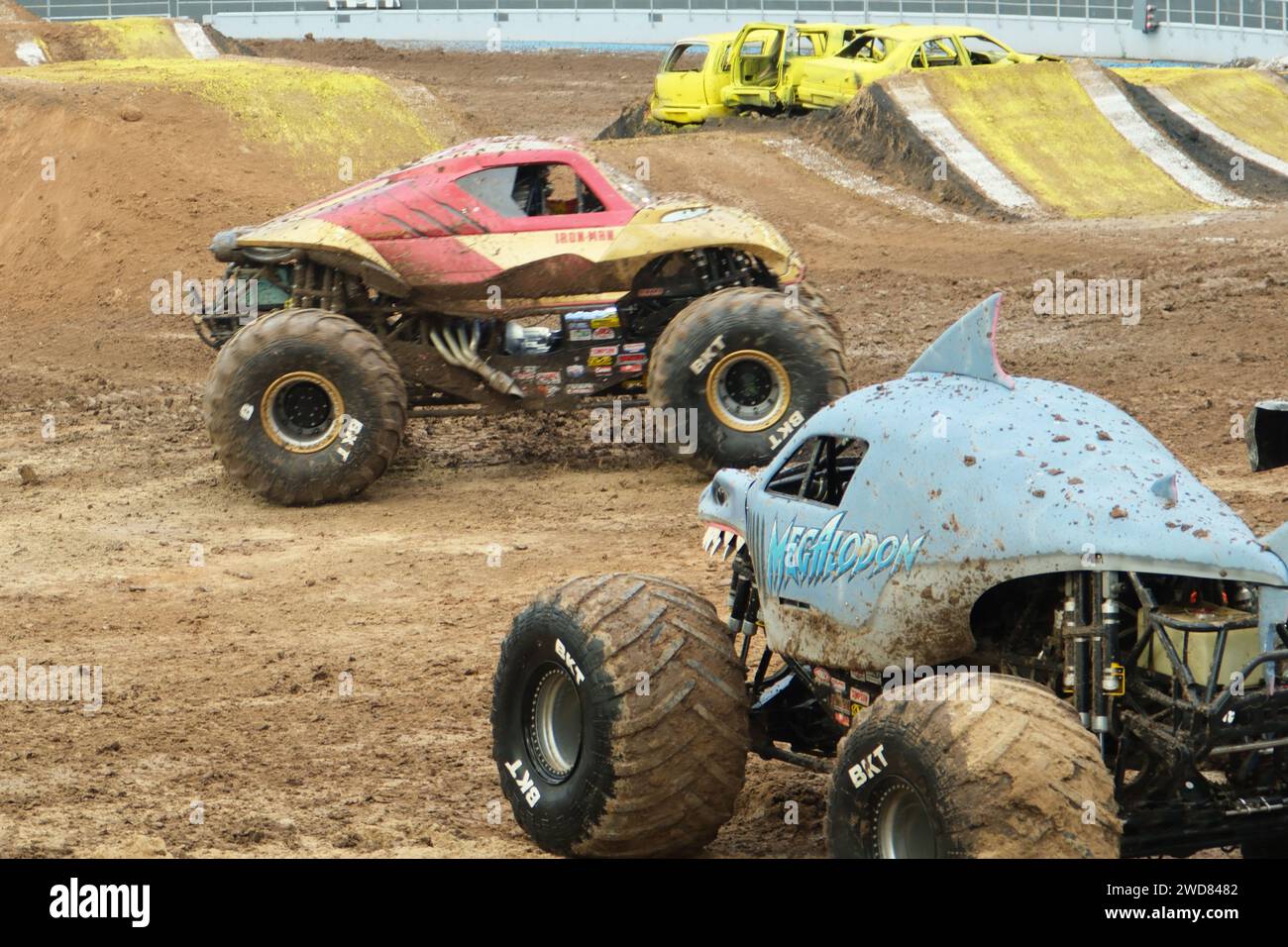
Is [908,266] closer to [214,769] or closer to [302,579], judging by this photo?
[302,579]

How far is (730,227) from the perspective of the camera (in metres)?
12.6

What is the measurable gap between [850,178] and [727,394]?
12055mm

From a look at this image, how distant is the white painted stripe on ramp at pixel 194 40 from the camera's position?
31.8 m

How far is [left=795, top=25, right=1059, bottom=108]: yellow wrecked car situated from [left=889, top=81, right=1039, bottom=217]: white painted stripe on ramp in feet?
3.03

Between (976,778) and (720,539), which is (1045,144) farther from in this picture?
(976,778)

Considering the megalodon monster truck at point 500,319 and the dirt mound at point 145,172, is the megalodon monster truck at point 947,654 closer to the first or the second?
the megalodon monster truck at point 500,319

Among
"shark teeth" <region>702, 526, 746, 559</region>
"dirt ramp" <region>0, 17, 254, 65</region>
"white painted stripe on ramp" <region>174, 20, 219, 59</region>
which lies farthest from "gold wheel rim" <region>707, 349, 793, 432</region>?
"white painted stripe on ramp" <region>174, 20, 219, 59</region>

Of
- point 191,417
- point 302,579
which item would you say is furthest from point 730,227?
point 191,417

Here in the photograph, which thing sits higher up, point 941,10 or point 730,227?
point 941,10

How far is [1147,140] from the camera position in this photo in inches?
Result: 991

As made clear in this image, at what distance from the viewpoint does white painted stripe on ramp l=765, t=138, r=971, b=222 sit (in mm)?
22672

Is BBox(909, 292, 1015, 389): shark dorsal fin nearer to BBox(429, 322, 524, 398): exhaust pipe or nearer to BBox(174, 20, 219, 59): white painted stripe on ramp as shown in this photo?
BBox(429, 322, 524, 398): exhaust pipe

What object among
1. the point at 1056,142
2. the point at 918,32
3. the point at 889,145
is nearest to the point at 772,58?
the point at 918,32
